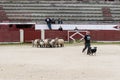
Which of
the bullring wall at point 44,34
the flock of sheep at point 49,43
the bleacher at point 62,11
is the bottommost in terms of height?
the bullring wall at point 44,34

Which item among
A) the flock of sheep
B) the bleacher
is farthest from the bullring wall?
the flock of sheep

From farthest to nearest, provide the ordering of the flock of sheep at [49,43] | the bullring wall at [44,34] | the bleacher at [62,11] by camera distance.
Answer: the bleacher at [62,11] → the bullring wall at [44,34] → the flock of sheep at [49,43]

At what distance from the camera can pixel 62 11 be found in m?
40.8

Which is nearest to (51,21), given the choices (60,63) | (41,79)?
(60,63)

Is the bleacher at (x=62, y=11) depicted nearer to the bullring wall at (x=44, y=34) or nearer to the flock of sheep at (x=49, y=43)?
the bullring wall at (x=44, y=34)

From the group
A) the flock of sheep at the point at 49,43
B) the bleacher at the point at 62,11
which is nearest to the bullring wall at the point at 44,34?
the bleacher at the point at 62,11

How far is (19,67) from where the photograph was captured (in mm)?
16000

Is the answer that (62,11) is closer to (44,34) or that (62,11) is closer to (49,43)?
A: (44,34)

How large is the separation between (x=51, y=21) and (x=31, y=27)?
5.53 feet

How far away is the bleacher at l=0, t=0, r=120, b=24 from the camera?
39.6 metres

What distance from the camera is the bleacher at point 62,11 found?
39625 millimetres

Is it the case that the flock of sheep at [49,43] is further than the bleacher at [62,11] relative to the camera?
No

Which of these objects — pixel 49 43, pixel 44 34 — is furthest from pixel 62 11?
pixel 49 43

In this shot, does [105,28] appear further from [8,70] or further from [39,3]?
[8,70]
